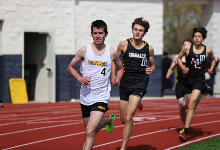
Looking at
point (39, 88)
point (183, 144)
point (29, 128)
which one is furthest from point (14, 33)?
point (183, 144)

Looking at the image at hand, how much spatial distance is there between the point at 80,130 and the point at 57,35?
8.82 metres

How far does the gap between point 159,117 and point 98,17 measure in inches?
301

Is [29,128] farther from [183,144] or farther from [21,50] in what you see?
[21,50]

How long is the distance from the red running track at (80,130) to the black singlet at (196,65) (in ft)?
4.34

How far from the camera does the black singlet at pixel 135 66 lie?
6668 millimetres

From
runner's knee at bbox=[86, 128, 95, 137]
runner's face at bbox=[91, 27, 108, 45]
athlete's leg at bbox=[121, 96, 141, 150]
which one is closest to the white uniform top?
runner's face at bbox=[91, 27, 108, 45]

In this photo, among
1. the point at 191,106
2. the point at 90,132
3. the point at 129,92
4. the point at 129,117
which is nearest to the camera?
the point at 90,132

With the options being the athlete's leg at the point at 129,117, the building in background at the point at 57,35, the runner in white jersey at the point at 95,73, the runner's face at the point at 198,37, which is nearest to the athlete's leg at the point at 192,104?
the runner's face at the point at 198,37

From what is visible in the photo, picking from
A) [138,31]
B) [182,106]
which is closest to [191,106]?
[182,106]

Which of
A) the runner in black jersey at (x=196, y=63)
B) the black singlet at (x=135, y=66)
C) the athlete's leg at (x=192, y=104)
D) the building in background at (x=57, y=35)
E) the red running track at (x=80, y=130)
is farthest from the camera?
the building in background at (x=57, y=35)

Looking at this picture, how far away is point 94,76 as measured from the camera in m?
5.46

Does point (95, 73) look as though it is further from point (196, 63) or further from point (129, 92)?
point (196, 63)

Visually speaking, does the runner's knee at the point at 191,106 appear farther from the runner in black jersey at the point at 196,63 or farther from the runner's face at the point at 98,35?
the runner's face at the point at 98,35

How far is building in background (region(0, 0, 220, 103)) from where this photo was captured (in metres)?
16.6
